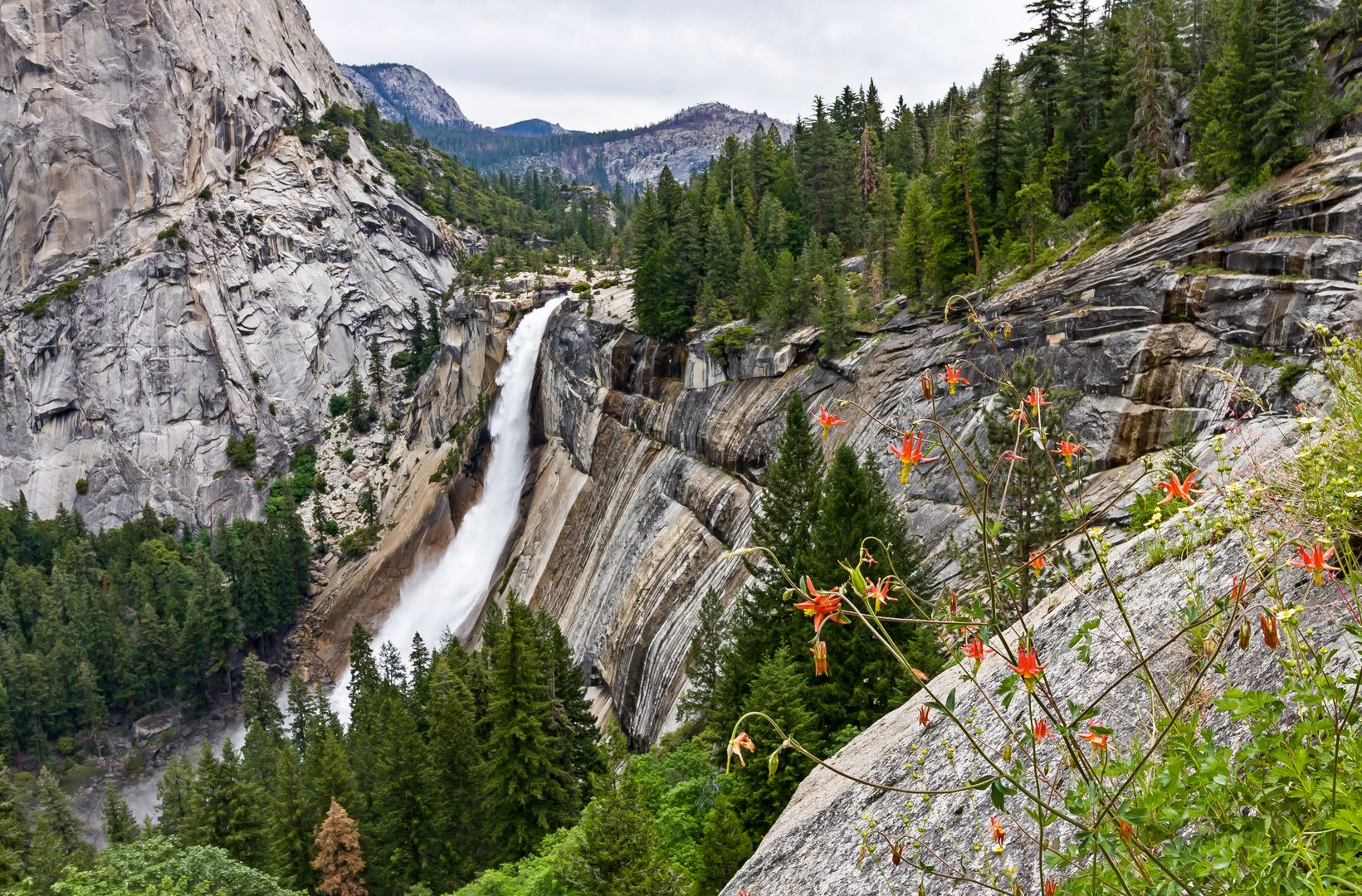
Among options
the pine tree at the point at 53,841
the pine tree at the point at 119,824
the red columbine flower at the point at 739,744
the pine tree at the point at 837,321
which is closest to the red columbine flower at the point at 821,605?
the red columbine flower at the point at 739,744

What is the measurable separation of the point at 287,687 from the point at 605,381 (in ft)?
136

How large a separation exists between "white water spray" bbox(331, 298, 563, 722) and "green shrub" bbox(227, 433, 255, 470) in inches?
1468

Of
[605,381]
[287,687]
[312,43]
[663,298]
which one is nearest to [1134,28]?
[663,298]

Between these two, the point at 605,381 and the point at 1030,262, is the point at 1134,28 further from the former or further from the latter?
the point at 605,381

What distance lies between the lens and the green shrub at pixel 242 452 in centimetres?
8681

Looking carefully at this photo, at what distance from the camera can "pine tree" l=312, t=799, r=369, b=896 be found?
26.5 m

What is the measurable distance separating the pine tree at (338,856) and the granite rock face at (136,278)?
230 ft

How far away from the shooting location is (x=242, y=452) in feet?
285

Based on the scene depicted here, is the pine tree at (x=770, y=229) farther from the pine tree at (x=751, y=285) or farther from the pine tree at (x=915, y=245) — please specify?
the pine tree at (x=915, y=245)

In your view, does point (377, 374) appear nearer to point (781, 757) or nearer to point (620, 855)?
point (620, 855)

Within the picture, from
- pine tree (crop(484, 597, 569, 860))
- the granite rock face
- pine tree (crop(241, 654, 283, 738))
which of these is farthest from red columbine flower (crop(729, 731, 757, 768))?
the granite rock face

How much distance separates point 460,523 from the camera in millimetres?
61531

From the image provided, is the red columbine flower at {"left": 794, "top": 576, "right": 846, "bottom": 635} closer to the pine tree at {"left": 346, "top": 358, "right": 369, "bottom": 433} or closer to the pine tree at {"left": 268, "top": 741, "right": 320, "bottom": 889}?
the pine tree at {"left": 268, "top": 741, "right": 320, "bottom": 889}

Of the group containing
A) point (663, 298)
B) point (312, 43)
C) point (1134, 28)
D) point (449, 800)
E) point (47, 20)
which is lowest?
point (449, 800)
